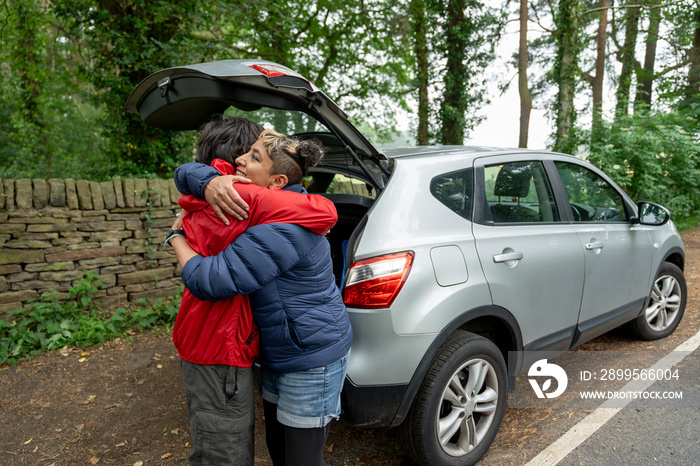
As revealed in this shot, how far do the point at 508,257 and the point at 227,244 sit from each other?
165 cm

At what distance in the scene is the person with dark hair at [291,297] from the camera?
1536 mm

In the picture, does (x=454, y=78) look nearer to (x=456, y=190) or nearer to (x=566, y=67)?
(x=566, y=67)

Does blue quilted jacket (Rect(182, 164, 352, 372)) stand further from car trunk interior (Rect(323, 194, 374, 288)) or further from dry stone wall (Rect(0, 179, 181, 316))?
dry stone wall (Rect(0, 179, 181, 316))

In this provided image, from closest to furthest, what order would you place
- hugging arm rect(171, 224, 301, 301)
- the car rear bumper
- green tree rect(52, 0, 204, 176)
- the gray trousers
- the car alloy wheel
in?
hugging arm rect(171, 224, 301, 301), the gray trousers, the car rear bumper, the car alloy wheel, green tree rect(52, 0, 204, 176)

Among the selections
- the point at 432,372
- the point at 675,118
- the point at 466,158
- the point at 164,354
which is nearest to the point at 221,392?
the point at 432,372

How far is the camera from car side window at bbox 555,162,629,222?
3306mm

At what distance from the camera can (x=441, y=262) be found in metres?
2.27

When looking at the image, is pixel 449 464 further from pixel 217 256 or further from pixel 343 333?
pixel 217 256

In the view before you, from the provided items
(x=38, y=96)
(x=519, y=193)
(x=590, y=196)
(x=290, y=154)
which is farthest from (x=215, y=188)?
(x=38, y=96)

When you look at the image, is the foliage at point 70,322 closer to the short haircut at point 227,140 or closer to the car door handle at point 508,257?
the short haircut at point 227,140

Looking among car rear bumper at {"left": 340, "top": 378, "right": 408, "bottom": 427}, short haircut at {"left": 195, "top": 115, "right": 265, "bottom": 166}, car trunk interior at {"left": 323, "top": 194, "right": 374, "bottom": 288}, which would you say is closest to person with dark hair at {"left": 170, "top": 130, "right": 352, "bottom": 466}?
short haircut at {"left": 195, "top": 115, "right": 265, "bottom": 166}

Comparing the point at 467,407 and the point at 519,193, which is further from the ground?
the point at 519,193

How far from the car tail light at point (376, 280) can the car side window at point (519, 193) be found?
83 centimetres

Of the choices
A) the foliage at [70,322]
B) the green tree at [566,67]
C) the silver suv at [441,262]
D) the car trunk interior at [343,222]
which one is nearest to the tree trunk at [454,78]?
the green tree at [566,67]
